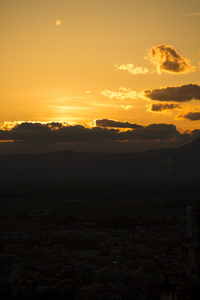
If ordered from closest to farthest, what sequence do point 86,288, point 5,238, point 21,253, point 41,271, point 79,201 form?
point 86,288 → point 41,271 → point 21,253 → point 5,238 → point 79,201

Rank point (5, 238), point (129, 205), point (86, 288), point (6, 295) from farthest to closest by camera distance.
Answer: point (129, 205)
point (5, 238)
point (86, 288)
point (6, 295)


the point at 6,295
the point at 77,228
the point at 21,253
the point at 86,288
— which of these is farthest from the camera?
the point at 77,228

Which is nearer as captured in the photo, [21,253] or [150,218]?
[21,253]

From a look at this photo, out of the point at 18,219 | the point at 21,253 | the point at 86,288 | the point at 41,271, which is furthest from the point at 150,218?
the point at 86,288

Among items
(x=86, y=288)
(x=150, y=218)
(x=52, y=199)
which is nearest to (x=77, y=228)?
(x=150, y=218)

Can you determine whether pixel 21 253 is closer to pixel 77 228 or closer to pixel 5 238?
pixel 5 238

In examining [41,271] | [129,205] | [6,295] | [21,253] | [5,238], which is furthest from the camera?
[129,205]

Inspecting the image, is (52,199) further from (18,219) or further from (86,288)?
(86,288)

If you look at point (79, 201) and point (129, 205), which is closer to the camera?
point (129, 205)

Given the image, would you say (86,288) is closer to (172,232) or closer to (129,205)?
(172,232)
